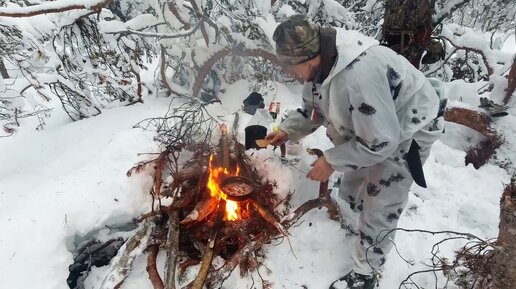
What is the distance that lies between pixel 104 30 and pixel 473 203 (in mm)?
4760

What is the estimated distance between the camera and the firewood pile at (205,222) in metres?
2.48

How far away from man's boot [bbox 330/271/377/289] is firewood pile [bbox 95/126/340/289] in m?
0.53

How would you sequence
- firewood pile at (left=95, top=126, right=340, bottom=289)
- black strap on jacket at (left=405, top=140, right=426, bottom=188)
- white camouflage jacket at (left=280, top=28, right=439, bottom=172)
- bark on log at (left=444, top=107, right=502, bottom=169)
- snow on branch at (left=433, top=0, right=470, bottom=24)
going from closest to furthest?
white camouflage jacket at (left=280, top=28, right=439, bottom=172) < black strap on jacket at (left=405, top=140, right=426, bottom=188) < firewood pile at (left=95, top=126, right=340, bottom=289) < snow on branch at (left=433, top=0, right=470, bottom=24) < bark on log at (left=444, top=107, right=502, bottom=169)

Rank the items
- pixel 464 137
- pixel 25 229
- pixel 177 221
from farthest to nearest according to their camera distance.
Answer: pixel 464 137 → pixel 177 221 → pixel 25 229

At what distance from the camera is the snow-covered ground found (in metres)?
2.49

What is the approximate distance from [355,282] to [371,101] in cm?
155

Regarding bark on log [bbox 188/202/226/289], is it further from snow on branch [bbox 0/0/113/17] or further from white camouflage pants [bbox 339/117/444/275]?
snow on branch [bbox 0/0/113/17]

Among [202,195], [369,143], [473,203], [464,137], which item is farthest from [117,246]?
[464,137]

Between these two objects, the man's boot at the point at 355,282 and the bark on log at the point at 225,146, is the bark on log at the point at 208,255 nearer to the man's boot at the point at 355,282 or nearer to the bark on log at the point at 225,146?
the bark on log at the point at 225,146

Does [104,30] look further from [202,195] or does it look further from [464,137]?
[464,137]

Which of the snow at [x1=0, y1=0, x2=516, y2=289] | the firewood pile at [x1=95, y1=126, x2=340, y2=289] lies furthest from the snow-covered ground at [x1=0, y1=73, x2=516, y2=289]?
the firewood pile at [x1=95, y1=126, x2=340, y2=289]

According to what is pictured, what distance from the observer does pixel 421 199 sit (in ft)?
11.2

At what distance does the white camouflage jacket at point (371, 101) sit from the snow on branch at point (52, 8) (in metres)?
2.14

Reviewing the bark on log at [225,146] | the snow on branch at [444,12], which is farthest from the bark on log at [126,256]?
the snow on branch at [444,12]
